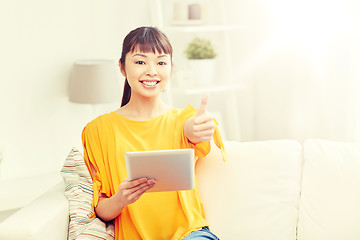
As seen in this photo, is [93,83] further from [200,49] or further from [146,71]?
[146,71]

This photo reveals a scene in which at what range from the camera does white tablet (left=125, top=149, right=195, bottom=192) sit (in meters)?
1.23

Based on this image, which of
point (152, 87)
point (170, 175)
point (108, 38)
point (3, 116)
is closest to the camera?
point (170, 175)

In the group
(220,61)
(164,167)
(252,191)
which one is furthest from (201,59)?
(164,167)

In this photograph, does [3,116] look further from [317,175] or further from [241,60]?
[317,175]

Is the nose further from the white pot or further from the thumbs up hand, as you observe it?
the white pot

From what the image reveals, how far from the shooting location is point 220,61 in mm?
3137

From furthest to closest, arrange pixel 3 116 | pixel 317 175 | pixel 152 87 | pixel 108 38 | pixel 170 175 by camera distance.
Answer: pixel 108 38 → pixel 3 116 → pixel 317 175 → pixel 152 87 → pixel 170 175

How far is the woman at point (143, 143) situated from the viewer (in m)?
1.50

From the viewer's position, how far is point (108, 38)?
2.93 metres

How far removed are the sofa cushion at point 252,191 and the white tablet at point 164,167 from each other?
15.3 inches

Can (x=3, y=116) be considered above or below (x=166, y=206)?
above

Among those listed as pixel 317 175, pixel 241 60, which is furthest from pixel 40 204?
pixel 241 60

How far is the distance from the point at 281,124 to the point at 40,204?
1731mm

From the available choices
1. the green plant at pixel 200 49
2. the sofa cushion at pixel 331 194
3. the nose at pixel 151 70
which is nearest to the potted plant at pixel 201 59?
the green plant at pixel 200 49
